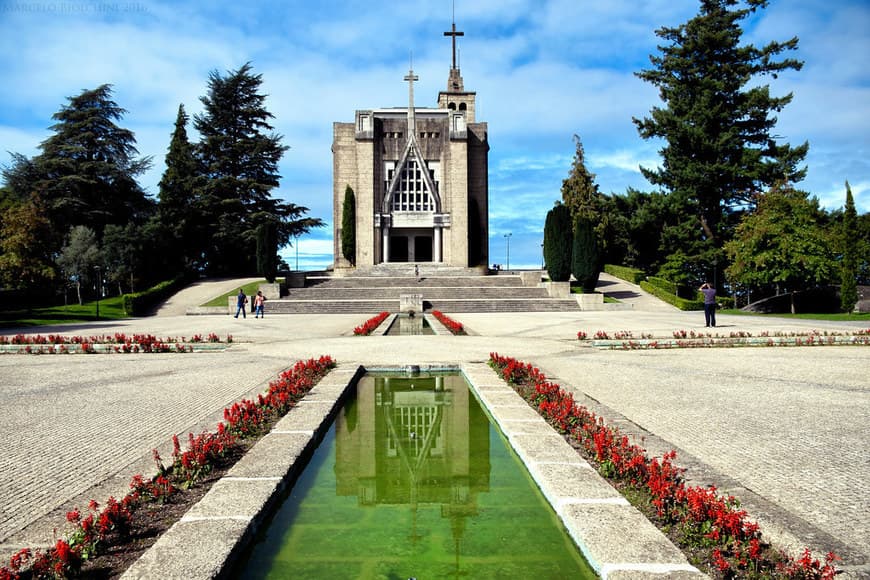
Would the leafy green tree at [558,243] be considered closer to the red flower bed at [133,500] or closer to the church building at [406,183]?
the church building at [406,183]

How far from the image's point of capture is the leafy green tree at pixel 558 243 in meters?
33.0

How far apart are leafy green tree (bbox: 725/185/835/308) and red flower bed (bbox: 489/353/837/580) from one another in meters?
25.5

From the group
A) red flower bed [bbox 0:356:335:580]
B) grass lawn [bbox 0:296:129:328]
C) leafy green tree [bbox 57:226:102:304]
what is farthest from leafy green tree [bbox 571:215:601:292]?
leafy green tree [bbox 57:226:102:304]

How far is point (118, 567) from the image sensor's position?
128 inches

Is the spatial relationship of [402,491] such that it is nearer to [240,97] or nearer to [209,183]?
[209,183]

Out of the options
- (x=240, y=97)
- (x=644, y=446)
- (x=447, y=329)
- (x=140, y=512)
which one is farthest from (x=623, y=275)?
(x=140, y=512)

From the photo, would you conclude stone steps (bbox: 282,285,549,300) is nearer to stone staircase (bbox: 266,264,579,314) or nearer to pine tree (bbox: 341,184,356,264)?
stone staircase (bbox: 266,264,579,314)

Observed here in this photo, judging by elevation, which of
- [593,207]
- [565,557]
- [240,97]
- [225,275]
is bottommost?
[565,557]

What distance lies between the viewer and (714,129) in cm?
3844

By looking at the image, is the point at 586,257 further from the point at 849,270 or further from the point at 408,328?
the point at 408,328

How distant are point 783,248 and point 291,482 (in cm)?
2813

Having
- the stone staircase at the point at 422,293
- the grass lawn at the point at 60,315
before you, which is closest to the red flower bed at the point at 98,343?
the grass lawn at the point at 60,315

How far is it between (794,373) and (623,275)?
3139cm

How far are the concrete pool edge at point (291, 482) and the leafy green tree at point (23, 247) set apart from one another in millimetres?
32123
